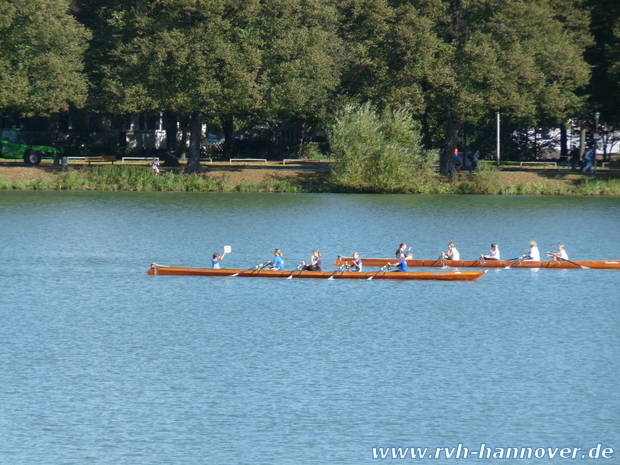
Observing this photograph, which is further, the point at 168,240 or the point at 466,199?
the point at 466,199

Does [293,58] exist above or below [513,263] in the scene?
above

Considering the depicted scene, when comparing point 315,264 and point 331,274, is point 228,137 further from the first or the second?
point 315,264

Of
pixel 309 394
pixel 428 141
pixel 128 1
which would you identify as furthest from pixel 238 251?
pixel 428 141

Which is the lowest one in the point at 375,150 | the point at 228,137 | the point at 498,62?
the point at 375,150

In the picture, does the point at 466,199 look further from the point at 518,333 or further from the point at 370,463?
the point at 370,463

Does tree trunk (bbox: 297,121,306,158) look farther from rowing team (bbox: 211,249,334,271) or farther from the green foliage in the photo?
rowing team (bbox: 211,249,334,271)

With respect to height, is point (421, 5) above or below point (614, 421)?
above

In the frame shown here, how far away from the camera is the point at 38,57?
69.5 meters

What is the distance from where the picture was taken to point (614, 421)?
2134 cm

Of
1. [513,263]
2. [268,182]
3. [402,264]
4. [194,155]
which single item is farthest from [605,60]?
[402,264]

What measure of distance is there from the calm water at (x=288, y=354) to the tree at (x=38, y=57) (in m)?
20.6

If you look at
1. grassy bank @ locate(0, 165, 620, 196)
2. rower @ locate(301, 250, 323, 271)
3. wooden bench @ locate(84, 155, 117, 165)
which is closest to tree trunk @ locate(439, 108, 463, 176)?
grassy bank @ locate(0, 165, 620, 196)

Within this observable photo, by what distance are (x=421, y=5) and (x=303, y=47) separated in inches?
358

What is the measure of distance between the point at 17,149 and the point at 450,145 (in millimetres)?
34113
